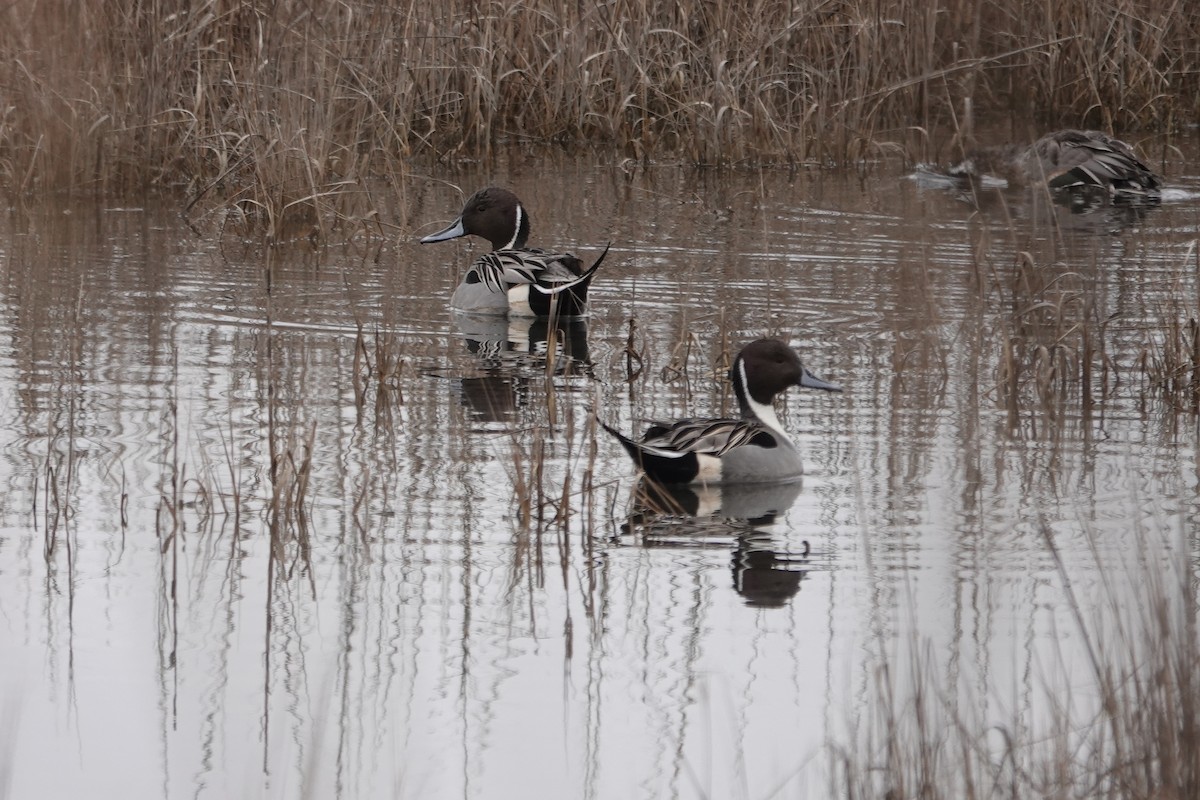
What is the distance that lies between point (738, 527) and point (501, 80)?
320 inches

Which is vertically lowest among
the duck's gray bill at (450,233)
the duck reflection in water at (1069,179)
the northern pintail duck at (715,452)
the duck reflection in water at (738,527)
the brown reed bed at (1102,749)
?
the brown reed bed at (1102,749)

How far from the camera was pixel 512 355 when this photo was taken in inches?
327

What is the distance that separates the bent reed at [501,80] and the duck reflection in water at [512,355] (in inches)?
56.3

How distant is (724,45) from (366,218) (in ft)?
10.6

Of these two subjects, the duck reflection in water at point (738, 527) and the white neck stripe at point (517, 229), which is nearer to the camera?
the duck reflection in water at point (738, 527)

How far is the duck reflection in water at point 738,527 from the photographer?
4.99m

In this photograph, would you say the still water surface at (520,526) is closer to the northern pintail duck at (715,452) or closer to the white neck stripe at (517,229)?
the northern pintail duck at (715,452)

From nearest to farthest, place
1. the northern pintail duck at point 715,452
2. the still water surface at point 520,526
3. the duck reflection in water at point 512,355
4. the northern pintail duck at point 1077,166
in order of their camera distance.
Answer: the still water surface at point 520,526, the northern pintail duck at point 715,452, the duck reflection in water at point 512,355, the northern pintail duck at point 1077,166

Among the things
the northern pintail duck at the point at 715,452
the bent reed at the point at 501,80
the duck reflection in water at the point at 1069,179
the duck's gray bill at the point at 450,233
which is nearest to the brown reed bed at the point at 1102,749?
the northern pintail duck at the point at 715,452

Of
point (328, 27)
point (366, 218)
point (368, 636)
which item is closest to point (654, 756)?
point (368, 636)

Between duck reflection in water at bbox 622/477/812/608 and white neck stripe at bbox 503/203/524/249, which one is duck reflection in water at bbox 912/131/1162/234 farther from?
duck reflection in water at bbox 622/477/812/608

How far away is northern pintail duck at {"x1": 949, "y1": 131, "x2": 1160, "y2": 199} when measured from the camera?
11703 mm

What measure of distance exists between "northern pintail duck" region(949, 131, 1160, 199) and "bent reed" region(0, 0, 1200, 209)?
47 centimetres

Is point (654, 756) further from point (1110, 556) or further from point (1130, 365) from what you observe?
point (1130, 365)
